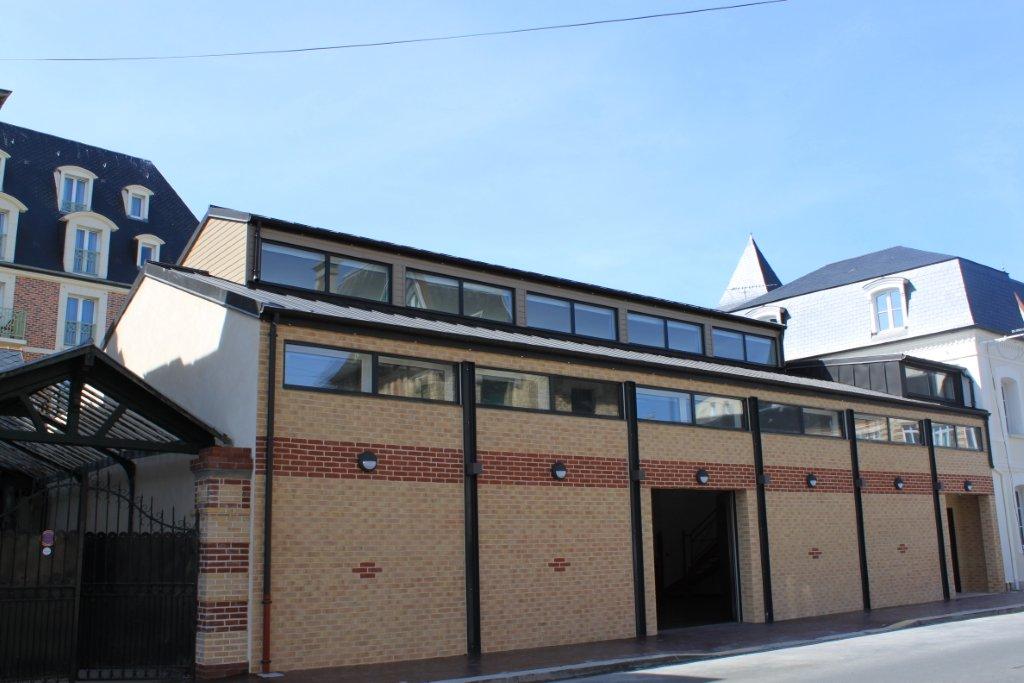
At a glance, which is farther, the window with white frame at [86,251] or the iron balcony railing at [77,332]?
the window with white frame at [86,251]

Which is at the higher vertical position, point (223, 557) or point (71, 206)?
point (71, 206)

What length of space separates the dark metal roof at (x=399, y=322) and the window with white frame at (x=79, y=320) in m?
15.1

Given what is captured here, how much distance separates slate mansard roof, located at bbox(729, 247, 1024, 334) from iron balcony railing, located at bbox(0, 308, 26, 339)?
26.2 metres

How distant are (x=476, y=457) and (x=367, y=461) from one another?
2019 millimetres

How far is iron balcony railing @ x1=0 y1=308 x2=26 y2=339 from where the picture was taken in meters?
31.9

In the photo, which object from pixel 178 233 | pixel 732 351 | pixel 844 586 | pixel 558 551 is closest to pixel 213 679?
pixel 558 551

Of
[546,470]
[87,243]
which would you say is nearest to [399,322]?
[546,470]

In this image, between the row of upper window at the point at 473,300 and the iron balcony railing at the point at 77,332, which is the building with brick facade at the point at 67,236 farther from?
the row of upper window at the point at 473,300

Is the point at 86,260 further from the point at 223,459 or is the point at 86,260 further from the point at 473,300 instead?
the point at 223,459

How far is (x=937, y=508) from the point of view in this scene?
24.4 meters

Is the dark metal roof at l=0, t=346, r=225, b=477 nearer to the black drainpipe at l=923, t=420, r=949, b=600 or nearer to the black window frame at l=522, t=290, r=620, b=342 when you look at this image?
the black window frame at l=522, t=290, r=620, b=342

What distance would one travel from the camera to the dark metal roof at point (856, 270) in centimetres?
3172

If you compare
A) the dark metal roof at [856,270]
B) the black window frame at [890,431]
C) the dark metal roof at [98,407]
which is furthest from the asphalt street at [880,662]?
the dark metal roof at [856,270]

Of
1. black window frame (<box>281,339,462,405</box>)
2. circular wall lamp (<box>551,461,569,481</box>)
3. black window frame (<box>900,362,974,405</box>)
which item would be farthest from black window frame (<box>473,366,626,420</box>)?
black window frame (<box>900,362,974,405</box>)
